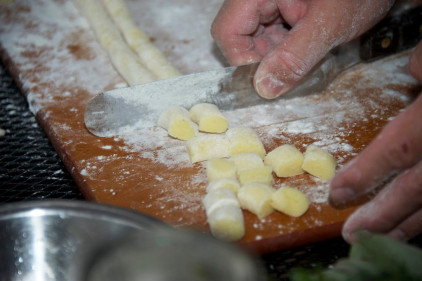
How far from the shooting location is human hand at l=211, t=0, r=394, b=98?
72.8 inches

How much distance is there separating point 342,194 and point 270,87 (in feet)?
1.97

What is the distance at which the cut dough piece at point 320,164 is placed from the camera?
1623mm

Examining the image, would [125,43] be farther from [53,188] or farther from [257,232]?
[257,232]

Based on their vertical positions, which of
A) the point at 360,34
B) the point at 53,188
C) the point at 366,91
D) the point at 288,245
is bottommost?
the point at 53,188

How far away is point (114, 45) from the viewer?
231cm

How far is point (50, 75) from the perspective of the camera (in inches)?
87.9

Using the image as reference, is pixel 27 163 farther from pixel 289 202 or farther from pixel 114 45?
pixel 289 202

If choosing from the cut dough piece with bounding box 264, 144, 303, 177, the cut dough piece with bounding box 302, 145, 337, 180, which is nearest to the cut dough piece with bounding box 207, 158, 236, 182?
the cut dough piece with bounding box 264, 144, 303, 177

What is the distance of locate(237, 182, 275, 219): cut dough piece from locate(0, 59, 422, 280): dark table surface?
0.13 meters

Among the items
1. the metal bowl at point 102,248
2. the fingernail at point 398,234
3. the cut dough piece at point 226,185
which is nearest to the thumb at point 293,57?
the cut dough piece at point 226,185

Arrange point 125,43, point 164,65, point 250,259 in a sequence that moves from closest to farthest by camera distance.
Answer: point 250,259 → point 164,65 → point 125,43

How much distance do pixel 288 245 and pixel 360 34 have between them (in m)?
0.95

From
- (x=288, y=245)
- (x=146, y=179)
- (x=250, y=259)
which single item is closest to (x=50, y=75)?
(x=146, y=179)

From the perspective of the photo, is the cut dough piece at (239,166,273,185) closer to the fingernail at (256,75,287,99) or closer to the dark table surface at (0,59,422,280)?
the dark table surface at (0,59,422,280)
